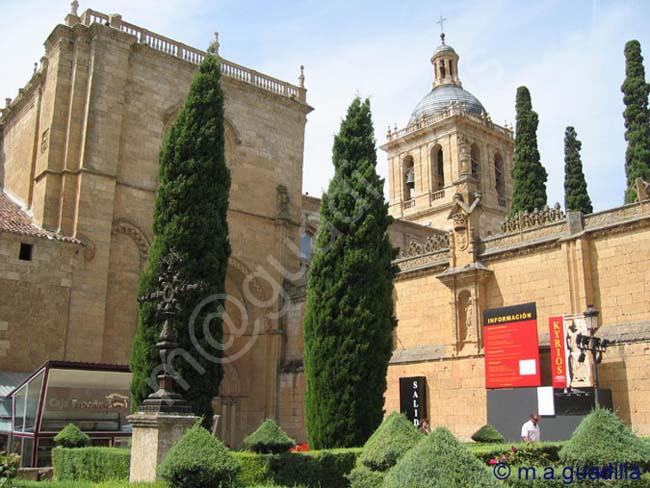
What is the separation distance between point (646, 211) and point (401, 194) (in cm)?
3055

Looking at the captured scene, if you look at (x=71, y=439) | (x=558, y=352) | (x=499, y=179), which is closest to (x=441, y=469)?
(x=558, y=352)

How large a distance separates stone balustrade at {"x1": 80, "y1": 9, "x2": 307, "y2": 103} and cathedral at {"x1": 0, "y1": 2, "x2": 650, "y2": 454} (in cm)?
6

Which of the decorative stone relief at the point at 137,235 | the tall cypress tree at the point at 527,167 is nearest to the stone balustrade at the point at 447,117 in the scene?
the tall cypress tree at the point at 527,167

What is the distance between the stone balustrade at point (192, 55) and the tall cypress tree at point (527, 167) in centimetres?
1014

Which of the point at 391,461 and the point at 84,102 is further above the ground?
the point at 84,102

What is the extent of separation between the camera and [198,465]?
8.58 m

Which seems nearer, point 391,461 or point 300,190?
point 391,461

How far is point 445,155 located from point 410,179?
3.87 m

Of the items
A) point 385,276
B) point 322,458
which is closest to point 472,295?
point 385,276

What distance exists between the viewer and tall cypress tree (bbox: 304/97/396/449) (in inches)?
608

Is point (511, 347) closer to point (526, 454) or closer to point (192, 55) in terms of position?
point (526, 454)

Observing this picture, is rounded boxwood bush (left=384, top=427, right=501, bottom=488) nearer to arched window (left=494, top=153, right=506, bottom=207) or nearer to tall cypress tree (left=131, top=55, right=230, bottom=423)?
tall cypress tree (left=131, top=55, right=230, bottom=423)

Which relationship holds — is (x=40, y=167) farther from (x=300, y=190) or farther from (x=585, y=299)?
(x=585, y=299)

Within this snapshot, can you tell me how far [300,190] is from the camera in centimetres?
2858
